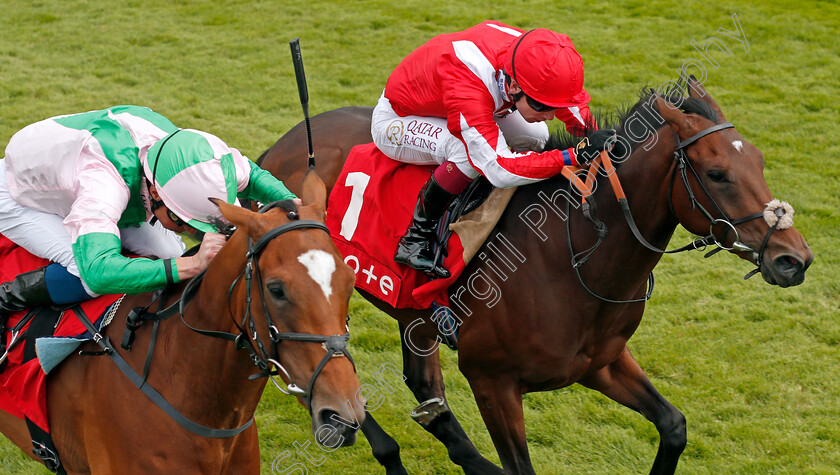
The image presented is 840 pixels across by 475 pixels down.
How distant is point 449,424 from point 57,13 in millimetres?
9839

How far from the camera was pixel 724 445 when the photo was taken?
4.69 meters

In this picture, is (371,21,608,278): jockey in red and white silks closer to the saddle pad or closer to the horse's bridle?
the saddle pad

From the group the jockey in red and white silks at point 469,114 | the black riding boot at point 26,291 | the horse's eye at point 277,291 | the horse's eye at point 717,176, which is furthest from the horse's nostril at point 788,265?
the black riding boot at point 26,291

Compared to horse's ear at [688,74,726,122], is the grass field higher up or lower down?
lower down

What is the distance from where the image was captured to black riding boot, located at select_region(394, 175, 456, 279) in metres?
3.95

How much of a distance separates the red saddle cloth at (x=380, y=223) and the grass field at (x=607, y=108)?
47.3 inches

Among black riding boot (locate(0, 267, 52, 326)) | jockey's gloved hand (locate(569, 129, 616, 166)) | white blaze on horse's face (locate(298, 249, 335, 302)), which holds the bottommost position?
black riding boot (locate(0, 267, 52, 326))

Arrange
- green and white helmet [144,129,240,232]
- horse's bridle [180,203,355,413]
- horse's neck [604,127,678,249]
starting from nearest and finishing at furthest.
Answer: horse's bridle [180,203,355,413] → green and white helmet [144,129,240,232] → horse's neck [604,127,678,249]

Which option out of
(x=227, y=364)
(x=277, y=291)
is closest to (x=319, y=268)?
(x=277, y=291)

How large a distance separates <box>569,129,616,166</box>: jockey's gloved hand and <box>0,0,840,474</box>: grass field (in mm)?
1847

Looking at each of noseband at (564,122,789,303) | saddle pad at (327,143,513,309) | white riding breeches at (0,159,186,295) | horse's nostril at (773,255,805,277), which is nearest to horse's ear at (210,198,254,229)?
white riding breeches at (0,159,186,295)

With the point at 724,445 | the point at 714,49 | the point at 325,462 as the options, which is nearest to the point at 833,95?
the point at 714,49

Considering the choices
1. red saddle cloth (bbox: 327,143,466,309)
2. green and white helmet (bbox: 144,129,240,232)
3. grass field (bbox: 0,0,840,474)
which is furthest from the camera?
grass field (bbox: 0,0,840,474)

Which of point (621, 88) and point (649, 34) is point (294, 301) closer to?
point (621, 88)
